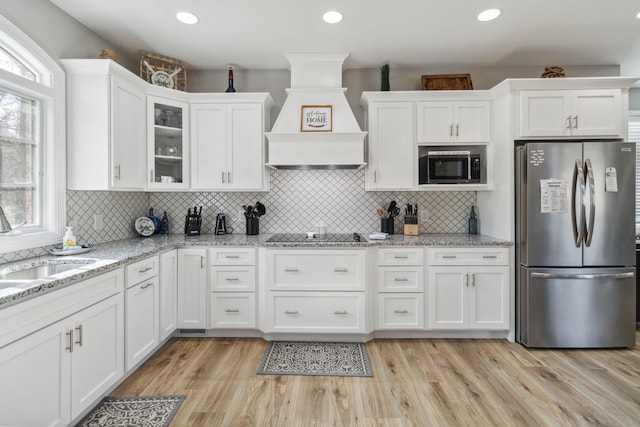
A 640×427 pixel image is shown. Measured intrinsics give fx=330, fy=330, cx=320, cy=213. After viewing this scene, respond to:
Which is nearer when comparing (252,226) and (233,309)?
(233,309)

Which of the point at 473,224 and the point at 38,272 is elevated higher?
the point at 473,224

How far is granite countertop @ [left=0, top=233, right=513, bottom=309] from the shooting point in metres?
1.53

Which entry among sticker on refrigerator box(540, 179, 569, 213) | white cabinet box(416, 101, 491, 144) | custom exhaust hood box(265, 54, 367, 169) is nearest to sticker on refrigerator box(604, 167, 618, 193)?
sticker on refrigerator box(540, 179, 569, 213)

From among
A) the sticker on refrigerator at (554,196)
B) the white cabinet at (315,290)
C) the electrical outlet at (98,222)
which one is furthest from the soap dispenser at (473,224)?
the electrical outlet at (98,222)

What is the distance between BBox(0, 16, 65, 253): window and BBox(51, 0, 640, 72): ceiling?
1.80ft

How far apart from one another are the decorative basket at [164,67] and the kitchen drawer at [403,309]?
2882mm

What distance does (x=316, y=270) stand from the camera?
9.66 feet

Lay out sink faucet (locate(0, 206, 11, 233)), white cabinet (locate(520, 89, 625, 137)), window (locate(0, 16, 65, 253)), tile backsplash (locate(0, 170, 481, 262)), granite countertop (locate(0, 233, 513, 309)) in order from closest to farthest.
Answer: granite countertop (locate(0, 233, 513, 309))
sink faucet (locate(0, 206, 11, 233))
window (locate(0, 16, 65, 253))
white cabinet (locate(520, 89, 625, 137))
tile backsplash (locate(0, 170, 481, 262))

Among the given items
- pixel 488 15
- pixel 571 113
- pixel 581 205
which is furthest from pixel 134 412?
pixel 571 113

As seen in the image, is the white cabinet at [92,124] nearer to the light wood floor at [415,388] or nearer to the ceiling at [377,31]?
the ceiling at [377,31]

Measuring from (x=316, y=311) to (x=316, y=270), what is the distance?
0.36 m

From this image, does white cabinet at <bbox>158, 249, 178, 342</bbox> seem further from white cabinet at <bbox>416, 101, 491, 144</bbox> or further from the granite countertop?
white cabinet at <bbox>416, 101, 491, 144</bbox>

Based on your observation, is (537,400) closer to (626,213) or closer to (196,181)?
(626,213)

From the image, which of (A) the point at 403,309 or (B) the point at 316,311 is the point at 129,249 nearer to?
(B) the point at 316,311
